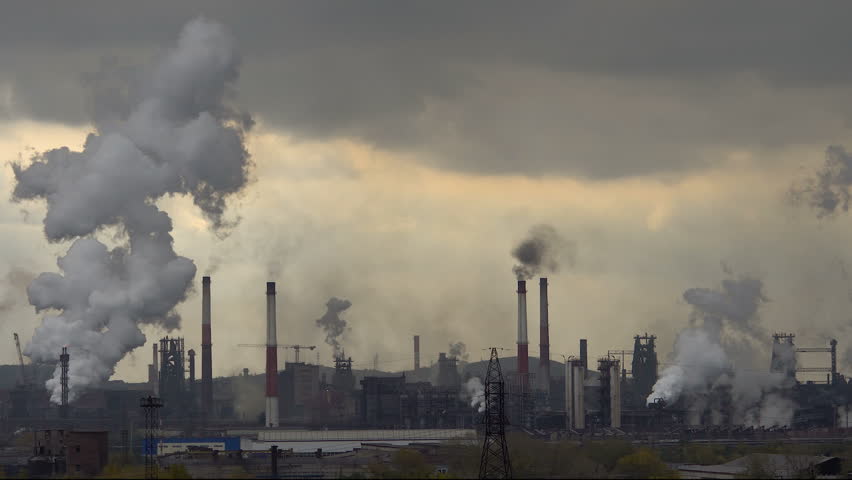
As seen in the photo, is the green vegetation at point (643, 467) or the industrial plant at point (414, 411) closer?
the green vegetation at point (643, 467)

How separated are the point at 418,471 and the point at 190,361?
362 ft

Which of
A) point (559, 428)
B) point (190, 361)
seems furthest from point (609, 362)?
point (190, 361)

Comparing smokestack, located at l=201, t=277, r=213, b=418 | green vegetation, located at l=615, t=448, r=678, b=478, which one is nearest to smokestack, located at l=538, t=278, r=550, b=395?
smokestack, located at l=201, t=277, r=213, b=418

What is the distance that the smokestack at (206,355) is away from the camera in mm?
163500

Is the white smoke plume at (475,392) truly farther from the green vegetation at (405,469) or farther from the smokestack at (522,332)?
the green vegetation at (405,469)

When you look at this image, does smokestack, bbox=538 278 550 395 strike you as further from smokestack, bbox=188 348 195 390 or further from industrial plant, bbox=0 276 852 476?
smokestack, bbox=188 348 195 390

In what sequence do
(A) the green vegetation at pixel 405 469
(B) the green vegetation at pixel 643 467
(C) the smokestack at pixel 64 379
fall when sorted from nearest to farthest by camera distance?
(A) the green vegetation at pixel 405 469, (B) the green vegetation at pixel 643 467, (C) the smokestack at pixel 64 379

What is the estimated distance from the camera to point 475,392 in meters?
189

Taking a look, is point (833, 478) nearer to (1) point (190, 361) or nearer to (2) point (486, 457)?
(2) point (486, 457)

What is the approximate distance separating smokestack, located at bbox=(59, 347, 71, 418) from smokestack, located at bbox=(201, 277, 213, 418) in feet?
60.7

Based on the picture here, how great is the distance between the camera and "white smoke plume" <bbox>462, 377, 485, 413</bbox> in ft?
602

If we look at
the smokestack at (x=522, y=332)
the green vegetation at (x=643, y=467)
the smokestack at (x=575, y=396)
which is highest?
the smokestack at (x=522, y=332)

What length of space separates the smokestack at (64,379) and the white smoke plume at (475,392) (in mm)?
49496

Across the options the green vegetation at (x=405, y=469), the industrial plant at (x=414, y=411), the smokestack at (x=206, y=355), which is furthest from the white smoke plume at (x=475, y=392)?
the green vegetation at (x=405, y=469)
